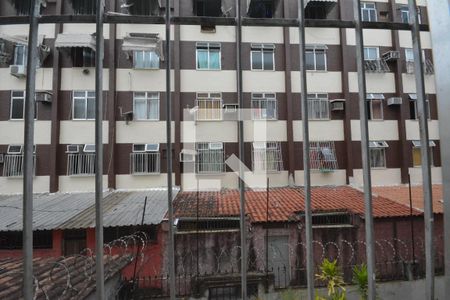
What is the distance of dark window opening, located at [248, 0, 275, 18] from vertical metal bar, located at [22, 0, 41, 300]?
15.6 m

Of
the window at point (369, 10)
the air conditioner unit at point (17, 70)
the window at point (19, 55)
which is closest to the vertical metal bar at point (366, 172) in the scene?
the air conditioner unit at point (17, 70)

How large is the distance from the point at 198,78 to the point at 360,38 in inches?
571

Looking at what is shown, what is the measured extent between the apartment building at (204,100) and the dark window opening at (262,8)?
52mm

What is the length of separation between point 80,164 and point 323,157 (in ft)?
36.2

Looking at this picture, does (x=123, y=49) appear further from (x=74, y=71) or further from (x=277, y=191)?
(x=277, y=191)

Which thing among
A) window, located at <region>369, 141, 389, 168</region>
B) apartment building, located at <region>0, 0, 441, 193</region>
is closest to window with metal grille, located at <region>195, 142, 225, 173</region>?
apartment building, located at <region>0, 0, 441, 193</region>

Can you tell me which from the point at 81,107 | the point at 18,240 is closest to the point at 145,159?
the point at 81,107

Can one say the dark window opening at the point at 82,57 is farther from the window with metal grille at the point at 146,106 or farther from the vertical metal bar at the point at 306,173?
the vertical metal bar at the point at 306,173

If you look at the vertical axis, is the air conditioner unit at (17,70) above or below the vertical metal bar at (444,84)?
above

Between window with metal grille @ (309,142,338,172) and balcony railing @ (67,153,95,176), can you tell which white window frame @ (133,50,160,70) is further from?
window with metal grille @ (309,142,338,172)

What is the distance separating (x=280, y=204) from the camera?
12805mm

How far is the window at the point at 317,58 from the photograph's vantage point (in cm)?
1611

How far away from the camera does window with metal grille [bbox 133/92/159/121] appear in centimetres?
1538

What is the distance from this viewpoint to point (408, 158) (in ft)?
53.6
